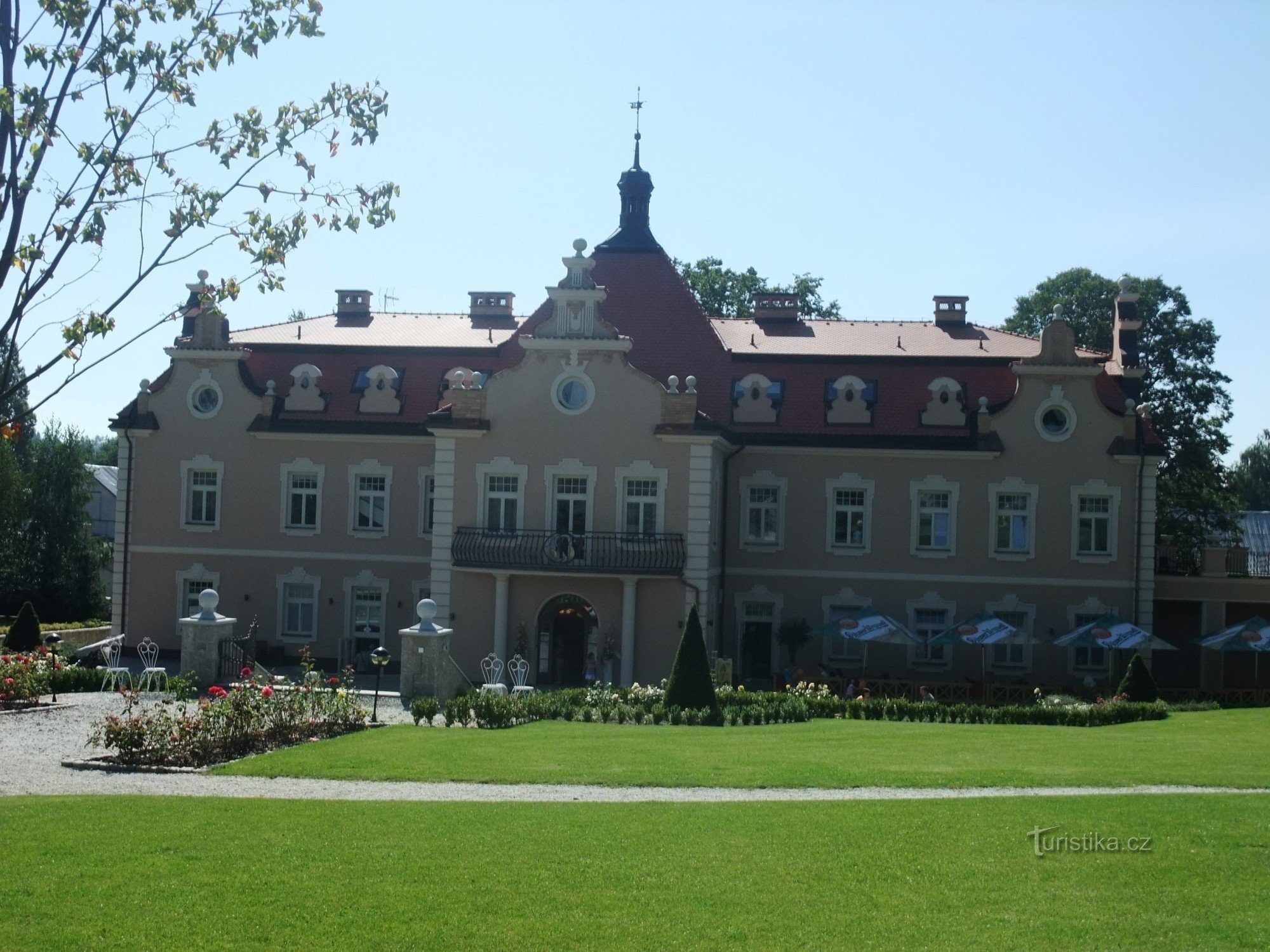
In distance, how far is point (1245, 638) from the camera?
31188mm

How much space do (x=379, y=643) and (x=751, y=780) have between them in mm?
20969

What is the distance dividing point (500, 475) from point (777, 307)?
1131 centimetres

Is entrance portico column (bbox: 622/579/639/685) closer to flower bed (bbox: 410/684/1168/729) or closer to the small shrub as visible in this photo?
flower bed (bbox: 410/684/1168/729)

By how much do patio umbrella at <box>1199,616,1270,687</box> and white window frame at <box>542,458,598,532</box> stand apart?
14843mm

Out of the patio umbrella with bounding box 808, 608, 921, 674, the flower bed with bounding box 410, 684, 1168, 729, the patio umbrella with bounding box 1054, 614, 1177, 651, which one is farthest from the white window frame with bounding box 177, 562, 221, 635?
the patio umbrella with bounding box 1054, 614, 1177, 651

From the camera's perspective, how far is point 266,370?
37000mm

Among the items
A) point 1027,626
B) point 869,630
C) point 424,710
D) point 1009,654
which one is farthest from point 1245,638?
point 424,710

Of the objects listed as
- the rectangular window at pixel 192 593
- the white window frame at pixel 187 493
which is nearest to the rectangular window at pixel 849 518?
the white window frame at pixel 187 493

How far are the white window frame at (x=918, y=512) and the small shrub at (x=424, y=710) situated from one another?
15024mm

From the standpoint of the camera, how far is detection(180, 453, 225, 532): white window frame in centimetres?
3600

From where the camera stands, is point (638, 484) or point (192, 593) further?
point (192, 593)

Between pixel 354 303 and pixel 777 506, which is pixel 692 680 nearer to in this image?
pixel 777 506
